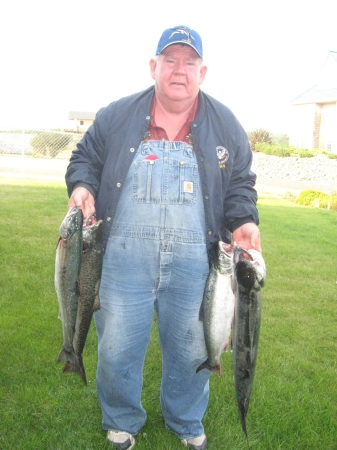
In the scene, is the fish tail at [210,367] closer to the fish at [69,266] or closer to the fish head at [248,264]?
the fish head at [248,264]

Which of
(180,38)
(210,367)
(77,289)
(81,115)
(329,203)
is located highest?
(81,115)

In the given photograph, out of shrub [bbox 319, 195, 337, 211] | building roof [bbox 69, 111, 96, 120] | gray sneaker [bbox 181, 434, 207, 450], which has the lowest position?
gray sneaker [bbox 181, 434, 207, 450]

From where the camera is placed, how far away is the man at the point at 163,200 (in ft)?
10.1

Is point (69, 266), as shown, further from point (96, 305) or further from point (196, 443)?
point (196, 443)

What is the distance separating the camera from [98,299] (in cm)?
319

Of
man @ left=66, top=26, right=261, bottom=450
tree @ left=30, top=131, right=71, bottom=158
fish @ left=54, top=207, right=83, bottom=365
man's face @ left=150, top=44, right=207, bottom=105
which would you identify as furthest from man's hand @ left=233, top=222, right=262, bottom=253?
tree @ left=30, top=131, right=71, bottom=158

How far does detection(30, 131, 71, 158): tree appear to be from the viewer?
66.4ft

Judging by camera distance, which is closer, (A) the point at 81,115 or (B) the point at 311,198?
(B) the point at 311,198

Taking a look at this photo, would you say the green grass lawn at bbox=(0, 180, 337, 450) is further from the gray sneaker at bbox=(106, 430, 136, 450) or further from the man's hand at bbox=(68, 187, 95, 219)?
the man's hand at bbox=(68, 187, 95, 219)

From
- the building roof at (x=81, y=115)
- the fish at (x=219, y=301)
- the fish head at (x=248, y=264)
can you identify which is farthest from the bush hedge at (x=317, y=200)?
the building roof at (x=81, y=115)

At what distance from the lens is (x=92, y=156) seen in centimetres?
328

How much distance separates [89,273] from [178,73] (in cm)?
136

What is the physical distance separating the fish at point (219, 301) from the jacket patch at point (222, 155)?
51 cm

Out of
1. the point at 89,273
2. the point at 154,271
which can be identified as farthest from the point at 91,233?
the point at 154,271
